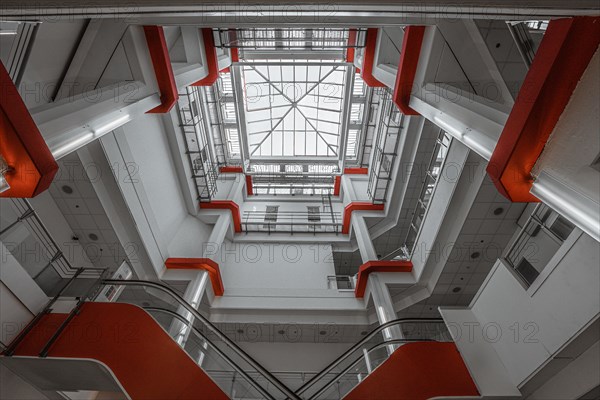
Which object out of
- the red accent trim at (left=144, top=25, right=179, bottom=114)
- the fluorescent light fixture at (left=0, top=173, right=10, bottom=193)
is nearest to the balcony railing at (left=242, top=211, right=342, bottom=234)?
the red accent trim at (left=144, top=25, right=179, bottom=114)

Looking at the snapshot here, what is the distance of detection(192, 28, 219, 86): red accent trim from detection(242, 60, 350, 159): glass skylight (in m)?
4.00

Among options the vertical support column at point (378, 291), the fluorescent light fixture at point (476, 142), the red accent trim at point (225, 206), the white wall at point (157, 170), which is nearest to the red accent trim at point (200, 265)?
the white wall at point (157, 170)

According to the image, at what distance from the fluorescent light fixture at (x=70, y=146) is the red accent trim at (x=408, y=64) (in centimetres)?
907

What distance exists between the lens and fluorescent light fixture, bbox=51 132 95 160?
5.76 m

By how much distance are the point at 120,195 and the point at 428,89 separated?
10699mm

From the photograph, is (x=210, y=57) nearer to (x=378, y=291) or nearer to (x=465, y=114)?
(x=465, y=114)

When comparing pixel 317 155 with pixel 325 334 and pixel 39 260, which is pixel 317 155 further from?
pixel 39 260

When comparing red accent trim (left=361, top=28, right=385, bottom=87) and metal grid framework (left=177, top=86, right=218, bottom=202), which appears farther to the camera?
metal grid framework (left=177, top=86, right=218, bottom=202)

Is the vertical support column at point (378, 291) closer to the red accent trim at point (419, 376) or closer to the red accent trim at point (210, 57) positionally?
the red accent trim at point (419, 376)

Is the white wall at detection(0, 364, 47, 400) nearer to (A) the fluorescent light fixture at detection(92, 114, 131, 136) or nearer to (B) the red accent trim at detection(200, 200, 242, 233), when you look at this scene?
(A) the fluorescent light fixture at detection(92, 114, 131, 136)

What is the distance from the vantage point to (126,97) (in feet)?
28.3

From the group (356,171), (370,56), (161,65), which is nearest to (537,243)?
(370,56)

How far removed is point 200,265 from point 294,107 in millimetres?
13697

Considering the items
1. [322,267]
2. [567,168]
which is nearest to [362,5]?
[567,168]
